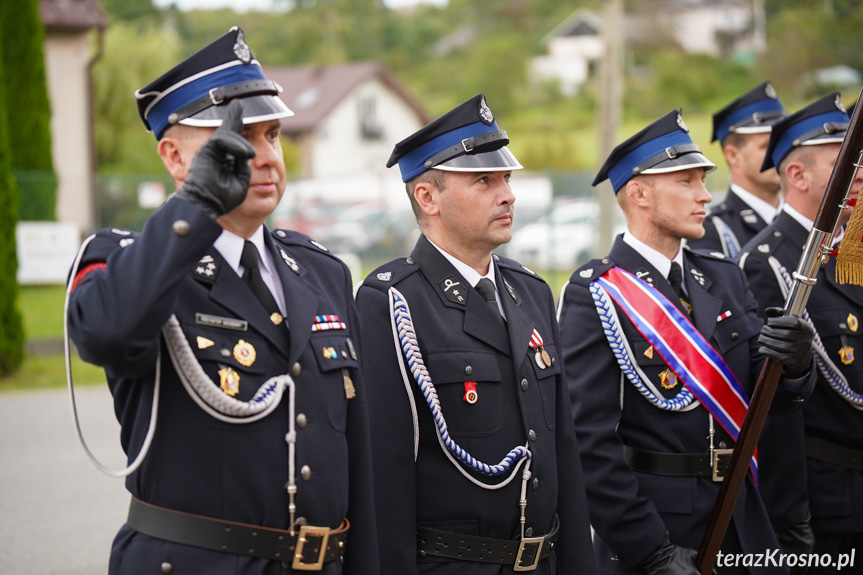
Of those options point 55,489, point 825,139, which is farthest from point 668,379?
point 55,489

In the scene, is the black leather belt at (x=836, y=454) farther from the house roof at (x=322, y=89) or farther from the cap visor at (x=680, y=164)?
the house roof at (x=322, y=89)

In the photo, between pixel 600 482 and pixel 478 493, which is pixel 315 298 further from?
pixel 600 482

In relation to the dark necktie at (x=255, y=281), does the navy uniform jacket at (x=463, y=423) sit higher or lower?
lower

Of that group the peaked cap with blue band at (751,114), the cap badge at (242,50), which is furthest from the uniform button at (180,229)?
the peaked cap with blue band at (751,114)

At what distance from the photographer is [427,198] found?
3.52m

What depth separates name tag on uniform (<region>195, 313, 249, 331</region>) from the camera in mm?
2467

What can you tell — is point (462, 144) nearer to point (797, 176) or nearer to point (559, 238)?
point (797, 176)

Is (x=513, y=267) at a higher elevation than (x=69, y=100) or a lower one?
lower

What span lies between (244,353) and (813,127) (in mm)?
3365

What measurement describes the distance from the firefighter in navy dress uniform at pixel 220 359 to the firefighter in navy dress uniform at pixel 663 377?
1.32 meters

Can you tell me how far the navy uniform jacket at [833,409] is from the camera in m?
4.28

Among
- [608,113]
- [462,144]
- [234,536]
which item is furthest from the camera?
[608,113]

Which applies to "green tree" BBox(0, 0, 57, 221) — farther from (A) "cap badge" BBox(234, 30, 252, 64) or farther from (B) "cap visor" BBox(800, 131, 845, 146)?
(A) "cap badge" BBox(234, 30, 252, 64)

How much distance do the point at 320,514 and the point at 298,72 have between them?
2040 inches
